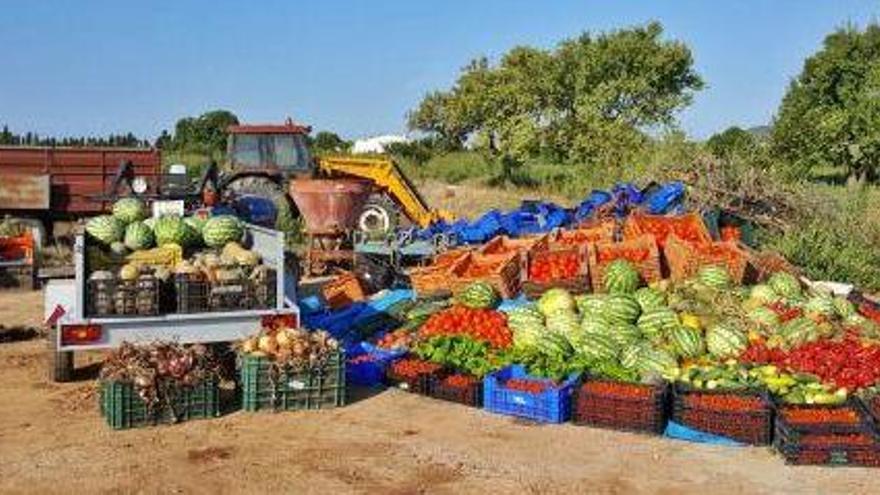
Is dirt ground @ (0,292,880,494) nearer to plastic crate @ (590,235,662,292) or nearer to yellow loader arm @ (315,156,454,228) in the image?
plastic crate @ (590,235,662,292)

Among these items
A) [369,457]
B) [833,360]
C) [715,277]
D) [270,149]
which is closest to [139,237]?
[369,457]

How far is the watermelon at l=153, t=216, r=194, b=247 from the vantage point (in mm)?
11000

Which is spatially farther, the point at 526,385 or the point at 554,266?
the point at 554,266

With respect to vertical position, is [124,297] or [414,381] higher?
[124,297]

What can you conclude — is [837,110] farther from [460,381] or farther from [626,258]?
[460,381]

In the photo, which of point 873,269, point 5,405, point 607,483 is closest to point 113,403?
point 5,405

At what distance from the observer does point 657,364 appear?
10.2 m

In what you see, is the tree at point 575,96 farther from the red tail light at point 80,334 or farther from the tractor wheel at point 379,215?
the red tail light at point 80,334

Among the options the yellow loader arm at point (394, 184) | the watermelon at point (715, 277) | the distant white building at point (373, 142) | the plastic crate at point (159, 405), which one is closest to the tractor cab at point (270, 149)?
the yellow loader arm at point (394, 184)

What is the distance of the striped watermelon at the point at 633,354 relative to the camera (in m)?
10.3

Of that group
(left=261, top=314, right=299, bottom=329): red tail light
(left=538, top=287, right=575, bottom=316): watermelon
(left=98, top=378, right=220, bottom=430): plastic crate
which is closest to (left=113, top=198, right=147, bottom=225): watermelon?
(left=261, top=314, right=299, bottom=329): red tail light

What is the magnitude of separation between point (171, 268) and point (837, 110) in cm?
3993

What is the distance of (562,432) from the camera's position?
9.18 m

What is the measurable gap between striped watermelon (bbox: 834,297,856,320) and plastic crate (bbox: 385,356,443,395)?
4973 mm
